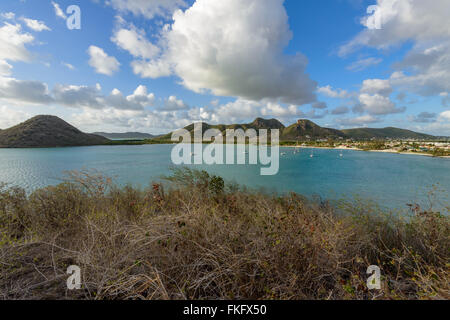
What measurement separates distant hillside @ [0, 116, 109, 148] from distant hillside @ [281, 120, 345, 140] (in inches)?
6392

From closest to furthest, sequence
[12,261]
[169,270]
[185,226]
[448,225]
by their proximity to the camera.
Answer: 1. [169,270]
2. [12,261]
3. [185,226]
4. [448,225]

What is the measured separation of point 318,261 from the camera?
10.1 ft

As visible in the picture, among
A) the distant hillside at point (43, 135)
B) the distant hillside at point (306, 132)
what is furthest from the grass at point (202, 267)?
the distant hillside at point (306, 132)

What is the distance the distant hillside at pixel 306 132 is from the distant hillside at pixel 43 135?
162m

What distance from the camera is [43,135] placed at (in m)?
98.5

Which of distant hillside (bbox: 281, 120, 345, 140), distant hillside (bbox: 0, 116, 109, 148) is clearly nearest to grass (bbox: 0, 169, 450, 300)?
distant hillside (bbox: 0, 116, 109, 148)

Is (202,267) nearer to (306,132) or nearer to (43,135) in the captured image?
(43,135)

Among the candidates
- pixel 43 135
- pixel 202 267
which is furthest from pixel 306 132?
pixel 43 135

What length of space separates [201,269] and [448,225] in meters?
7.03

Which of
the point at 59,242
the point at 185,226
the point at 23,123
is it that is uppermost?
the point at 23,123

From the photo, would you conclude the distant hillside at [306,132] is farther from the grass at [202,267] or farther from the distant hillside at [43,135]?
the grass at [202,267]
